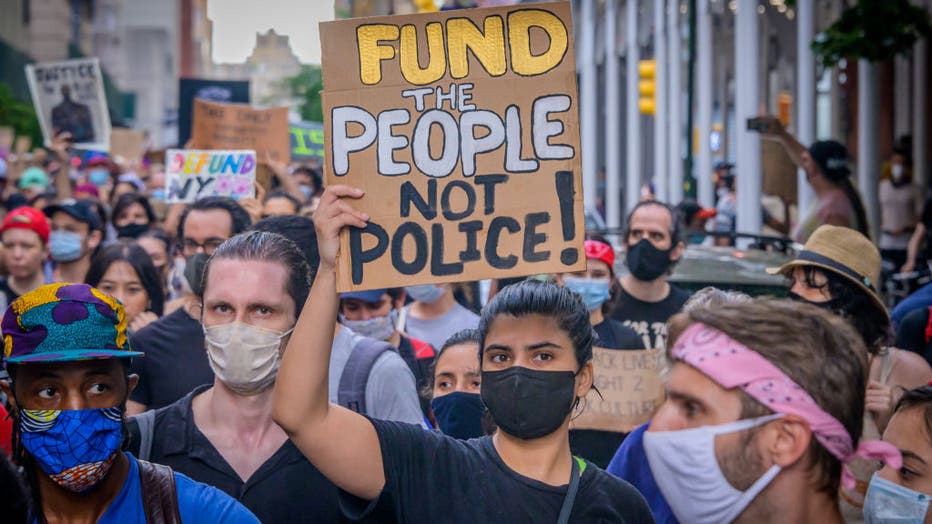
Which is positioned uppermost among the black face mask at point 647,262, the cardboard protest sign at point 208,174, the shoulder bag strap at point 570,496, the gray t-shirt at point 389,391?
the cardboard protest sign at point 208,174

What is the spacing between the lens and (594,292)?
22.2 feet

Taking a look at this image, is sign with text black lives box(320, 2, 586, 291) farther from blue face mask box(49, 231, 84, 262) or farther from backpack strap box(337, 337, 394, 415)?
blue face mask box(49, 231, 84, 262)

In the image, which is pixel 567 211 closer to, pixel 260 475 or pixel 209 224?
pixel 260 475

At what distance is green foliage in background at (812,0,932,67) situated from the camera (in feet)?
46.2

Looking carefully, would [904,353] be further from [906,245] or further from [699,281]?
[906,245]

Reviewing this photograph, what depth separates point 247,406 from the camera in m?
4.30

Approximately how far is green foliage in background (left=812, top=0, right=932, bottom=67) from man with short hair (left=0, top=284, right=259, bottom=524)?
12.0 m

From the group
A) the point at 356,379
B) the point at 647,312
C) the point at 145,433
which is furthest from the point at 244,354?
the point at 647,312

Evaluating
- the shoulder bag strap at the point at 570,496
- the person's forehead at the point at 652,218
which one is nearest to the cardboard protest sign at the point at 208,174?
the person's forehead at the point at 652,218

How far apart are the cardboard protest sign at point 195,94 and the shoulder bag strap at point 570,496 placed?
36.8ft

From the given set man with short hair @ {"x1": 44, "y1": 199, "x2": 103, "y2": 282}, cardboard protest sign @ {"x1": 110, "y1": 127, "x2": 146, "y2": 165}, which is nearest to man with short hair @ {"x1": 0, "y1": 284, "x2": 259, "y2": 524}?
man with short hair @ {"x1": 44, "y1": 199, "x2": 103, "y2": 282}

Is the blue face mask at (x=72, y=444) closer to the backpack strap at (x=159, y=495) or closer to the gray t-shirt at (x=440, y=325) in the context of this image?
the backpack strap at (x=159, y=495)

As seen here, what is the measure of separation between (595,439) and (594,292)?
118cm

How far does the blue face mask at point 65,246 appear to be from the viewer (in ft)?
30.3
